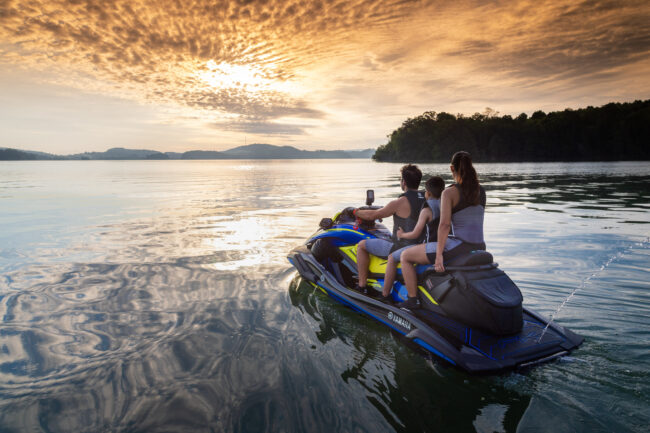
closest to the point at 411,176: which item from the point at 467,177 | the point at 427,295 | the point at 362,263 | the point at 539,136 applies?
the point at 467,177

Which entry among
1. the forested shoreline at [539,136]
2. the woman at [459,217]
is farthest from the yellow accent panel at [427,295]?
the forested shoreline at [539,136]

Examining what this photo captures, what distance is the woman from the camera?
3.77m

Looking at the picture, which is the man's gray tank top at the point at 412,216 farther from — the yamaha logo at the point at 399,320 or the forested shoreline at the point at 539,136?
the forested shoreline at the point at 539,136

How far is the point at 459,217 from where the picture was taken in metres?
3.87

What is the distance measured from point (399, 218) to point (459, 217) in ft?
3.50

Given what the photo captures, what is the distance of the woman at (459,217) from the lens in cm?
377

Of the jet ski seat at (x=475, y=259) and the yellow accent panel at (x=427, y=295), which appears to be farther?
the yellow accent panel at (x=427, y=295)

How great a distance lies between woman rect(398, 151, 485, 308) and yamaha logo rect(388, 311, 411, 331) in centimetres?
66

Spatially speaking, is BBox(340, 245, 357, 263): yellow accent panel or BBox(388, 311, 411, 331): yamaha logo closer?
BBox(388, 311, 411, 331): yamaha logo

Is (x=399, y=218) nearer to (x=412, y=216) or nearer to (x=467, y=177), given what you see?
(x=412, y=216)

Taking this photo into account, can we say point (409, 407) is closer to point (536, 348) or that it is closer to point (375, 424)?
point (375, 424)

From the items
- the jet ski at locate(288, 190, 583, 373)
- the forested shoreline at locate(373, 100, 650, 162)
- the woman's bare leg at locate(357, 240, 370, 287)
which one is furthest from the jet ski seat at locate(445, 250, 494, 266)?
the forested shoreline at locate(373, 100, 650, 162)

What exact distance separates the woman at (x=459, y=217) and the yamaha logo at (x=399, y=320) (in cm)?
66

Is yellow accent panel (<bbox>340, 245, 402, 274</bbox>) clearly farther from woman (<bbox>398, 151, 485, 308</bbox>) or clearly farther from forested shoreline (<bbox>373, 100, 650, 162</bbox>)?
forested shoreline (<bbox>373, 100, 650, 162</bbox>)
